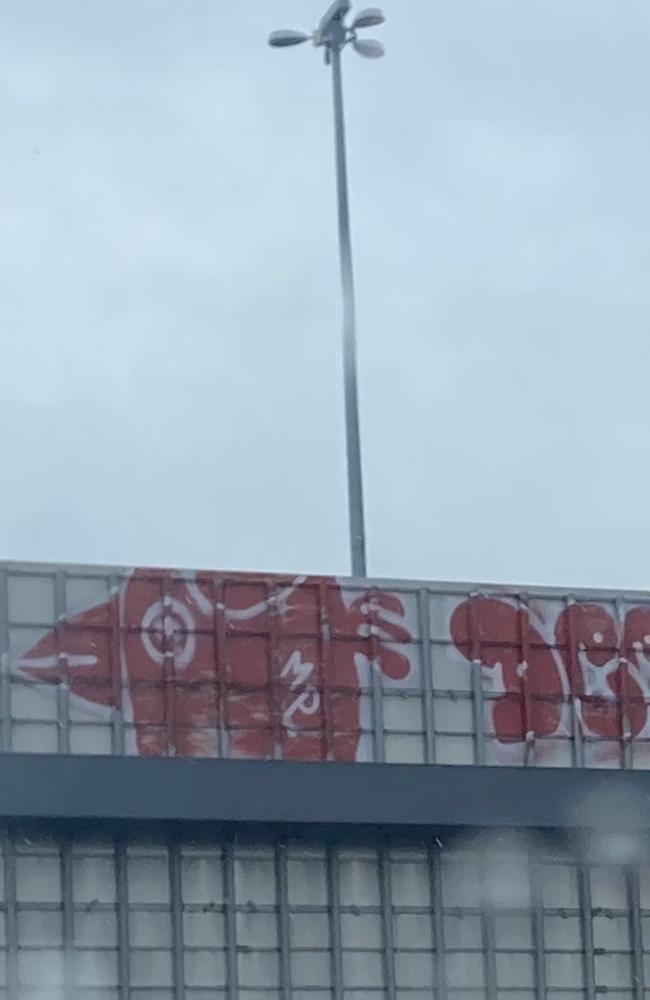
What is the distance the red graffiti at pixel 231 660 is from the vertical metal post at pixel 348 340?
506cm

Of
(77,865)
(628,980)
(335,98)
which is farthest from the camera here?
(335,98)

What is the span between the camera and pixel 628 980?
27.7 metres

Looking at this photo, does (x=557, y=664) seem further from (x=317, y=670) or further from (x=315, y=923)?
(x=315, y=923)

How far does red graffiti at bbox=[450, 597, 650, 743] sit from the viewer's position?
27812 millimetres

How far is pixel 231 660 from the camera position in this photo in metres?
26.8

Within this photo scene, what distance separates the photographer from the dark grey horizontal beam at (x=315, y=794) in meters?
25.4

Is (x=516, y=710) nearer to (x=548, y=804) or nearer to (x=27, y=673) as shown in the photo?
(x=548, y=804)

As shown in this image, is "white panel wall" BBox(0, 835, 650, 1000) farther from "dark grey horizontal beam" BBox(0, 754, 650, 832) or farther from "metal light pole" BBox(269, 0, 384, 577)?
"metal light pole" BBox(269, 0, 384, 577)

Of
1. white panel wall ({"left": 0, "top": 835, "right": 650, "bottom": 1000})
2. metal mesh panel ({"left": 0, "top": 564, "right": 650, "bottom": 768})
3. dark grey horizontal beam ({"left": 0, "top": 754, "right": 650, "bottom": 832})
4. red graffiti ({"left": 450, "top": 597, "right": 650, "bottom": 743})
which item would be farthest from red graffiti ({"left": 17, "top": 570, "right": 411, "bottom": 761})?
white panel wall ({"left": 0, "top": 835, "right": 650, "bottom": 1000})

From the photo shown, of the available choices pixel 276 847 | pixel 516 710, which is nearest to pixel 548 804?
pixel 516 710

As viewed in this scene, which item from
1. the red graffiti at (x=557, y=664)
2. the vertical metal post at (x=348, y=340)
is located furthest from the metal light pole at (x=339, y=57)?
the red graffiti at (x=557, y=664)

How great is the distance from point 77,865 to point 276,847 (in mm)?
2103

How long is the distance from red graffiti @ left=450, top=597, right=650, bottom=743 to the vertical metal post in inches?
178

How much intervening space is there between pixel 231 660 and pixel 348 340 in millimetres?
8484
